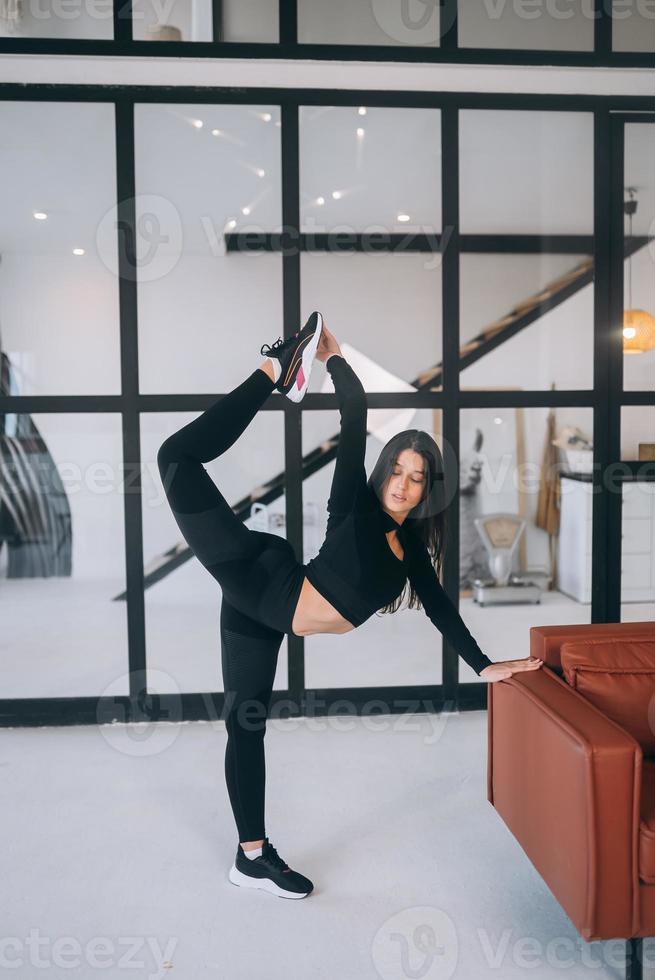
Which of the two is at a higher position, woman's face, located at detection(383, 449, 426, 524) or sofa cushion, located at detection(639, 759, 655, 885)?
woman's face, located at detection(383, 449, 426, 524)

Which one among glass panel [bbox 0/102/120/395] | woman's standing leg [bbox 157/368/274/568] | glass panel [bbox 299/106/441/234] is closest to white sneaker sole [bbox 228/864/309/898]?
woman's standing leg [bbox 157/368/274/568]

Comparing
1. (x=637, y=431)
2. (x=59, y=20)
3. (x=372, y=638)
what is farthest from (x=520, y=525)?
(x=59, y=20)

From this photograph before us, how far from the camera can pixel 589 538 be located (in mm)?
3496

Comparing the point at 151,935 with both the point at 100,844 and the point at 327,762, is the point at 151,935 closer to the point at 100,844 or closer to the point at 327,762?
the point at 100,844

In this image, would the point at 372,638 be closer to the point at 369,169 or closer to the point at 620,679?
the point at 620,679

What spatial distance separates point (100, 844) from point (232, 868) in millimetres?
478

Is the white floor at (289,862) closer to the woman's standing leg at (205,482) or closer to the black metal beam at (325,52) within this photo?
the woman's standing leg at (205,482)

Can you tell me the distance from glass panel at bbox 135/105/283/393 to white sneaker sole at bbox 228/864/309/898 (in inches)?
77.2

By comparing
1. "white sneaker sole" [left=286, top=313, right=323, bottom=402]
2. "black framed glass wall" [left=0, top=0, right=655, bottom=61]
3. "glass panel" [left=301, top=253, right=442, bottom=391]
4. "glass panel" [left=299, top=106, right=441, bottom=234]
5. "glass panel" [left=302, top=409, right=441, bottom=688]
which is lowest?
"glass panel" [left=302, top=409, right=441, bottom=688]

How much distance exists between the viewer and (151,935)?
1.94 metres

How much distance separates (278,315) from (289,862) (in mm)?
2173

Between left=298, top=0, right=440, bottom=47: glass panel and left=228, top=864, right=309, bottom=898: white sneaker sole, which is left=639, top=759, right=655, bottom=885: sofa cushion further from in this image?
left=298, top=0, right=440, bottom=47: glass panel

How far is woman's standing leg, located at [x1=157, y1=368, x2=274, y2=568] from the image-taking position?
2.00 metres

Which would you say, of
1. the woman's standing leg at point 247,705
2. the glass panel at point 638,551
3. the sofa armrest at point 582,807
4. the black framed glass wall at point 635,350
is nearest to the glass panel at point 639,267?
the black framed glass wall at point 635,350
